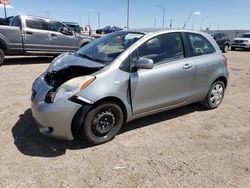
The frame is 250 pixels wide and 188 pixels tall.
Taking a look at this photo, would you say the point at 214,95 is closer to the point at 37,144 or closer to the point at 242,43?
the point at 37,144

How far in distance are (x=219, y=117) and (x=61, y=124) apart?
310cm

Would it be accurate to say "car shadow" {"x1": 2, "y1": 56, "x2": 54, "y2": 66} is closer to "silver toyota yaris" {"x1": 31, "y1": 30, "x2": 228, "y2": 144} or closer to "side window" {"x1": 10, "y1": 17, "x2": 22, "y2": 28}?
"side window" {"x1": 10, "y1": 17, "x2": 22, "y2": 28}

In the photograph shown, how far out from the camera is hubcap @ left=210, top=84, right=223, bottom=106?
5.12 m

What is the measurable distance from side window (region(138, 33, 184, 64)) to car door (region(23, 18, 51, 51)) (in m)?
7.29

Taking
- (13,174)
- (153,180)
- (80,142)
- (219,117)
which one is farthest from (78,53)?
(219,117)

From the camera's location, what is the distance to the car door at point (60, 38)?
10.7m

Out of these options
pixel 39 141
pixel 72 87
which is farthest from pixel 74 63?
pixel 39 141

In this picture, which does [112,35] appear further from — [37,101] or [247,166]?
[247,166]

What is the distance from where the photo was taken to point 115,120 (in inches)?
146

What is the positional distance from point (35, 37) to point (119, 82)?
7.73 meters

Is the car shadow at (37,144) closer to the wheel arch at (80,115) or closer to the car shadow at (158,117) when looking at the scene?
the wheel arch at (80,115)

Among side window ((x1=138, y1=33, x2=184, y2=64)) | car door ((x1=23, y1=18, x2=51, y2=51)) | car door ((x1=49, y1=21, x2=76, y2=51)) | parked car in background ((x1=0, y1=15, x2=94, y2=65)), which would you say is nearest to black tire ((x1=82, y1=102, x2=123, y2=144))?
side window ((x1=138, y1=33, x2=184, y2=64))

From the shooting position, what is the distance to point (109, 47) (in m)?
4.24

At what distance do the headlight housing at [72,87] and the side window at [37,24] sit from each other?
7.74 meters
